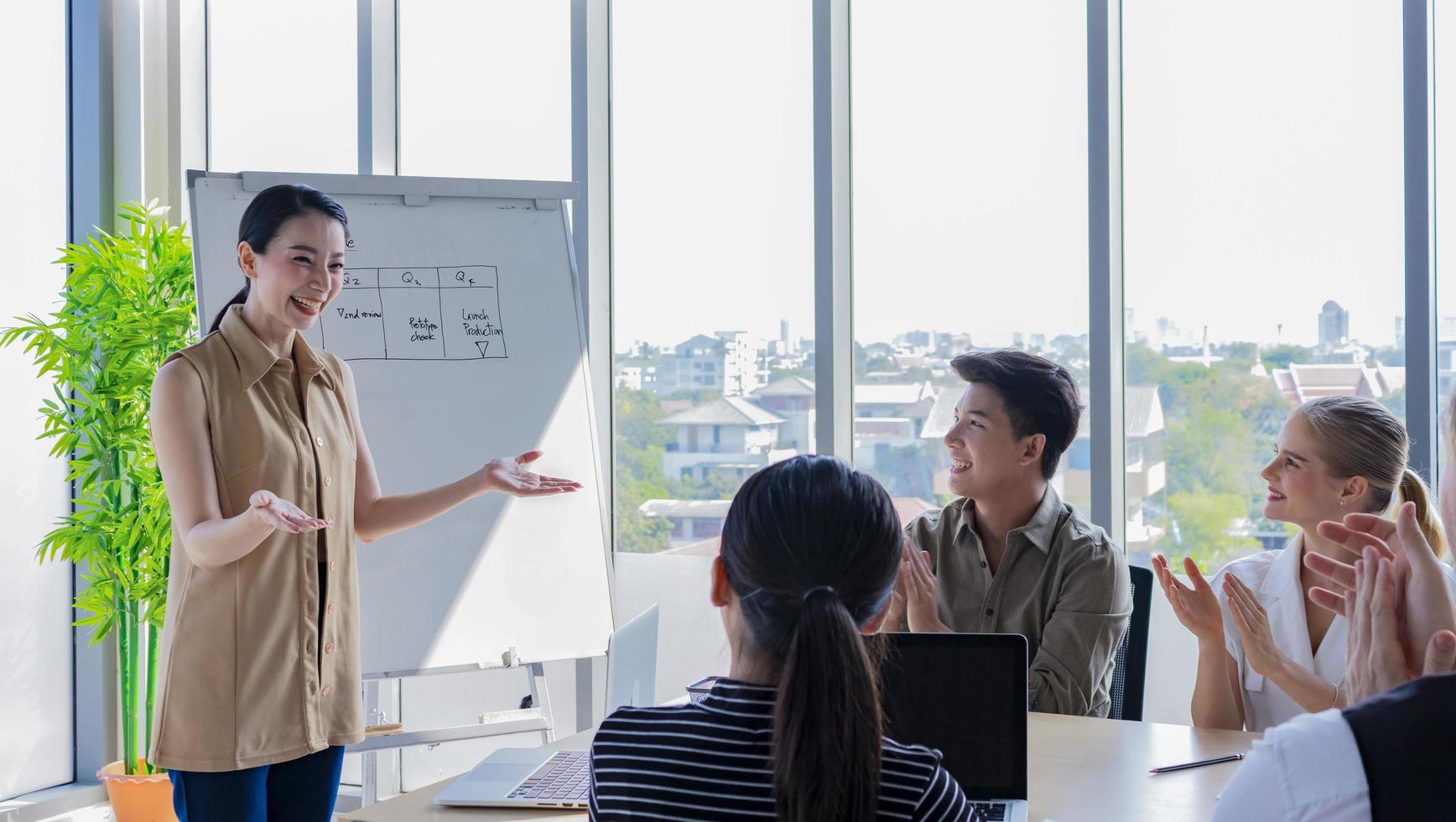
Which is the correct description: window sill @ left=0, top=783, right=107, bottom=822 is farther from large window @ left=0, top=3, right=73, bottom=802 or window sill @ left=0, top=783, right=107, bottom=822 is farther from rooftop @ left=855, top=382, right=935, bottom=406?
rooftop @ left=855, top=382, right=935, bottom=406

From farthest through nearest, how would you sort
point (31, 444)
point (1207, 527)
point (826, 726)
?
point (31, 444) → point (1207, 527) → point (826, 726)

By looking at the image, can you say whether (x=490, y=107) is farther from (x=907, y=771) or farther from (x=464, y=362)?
(x=907, y=771)

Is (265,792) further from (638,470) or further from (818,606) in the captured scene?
(638,470)

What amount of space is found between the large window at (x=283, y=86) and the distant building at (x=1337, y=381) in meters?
3.02

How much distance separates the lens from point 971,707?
4.91 ft

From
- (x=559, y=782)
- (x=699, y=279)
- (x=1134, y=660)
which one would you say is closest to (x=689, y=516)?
(x=699, y=279)

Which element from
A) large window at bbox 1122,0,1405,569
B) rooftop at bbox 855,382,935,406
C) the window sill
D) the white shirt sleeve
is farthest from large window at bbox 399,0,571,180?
the white shirt sleeve

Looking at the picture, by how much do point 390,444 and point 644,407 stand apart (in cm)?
106

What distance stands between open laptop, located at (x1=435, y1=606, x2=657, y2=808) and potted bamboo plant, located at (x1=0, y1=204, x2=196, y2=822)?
215cm

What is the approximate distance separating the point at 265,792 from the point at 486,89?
8.47 ft

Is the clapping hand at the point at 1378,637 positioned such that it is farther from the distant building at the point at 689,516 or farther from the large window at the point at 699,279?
the distant building at the point at 689,516

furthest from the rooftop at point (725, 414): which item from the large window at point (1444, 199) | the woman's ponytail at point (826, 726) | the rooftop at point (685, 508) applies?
the woman's ponytail at point (826, 726)

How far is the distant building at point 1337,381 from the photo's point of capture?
2.84 meters

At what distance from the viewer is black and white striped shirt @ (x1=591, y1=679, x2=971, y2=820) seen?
1050mm
